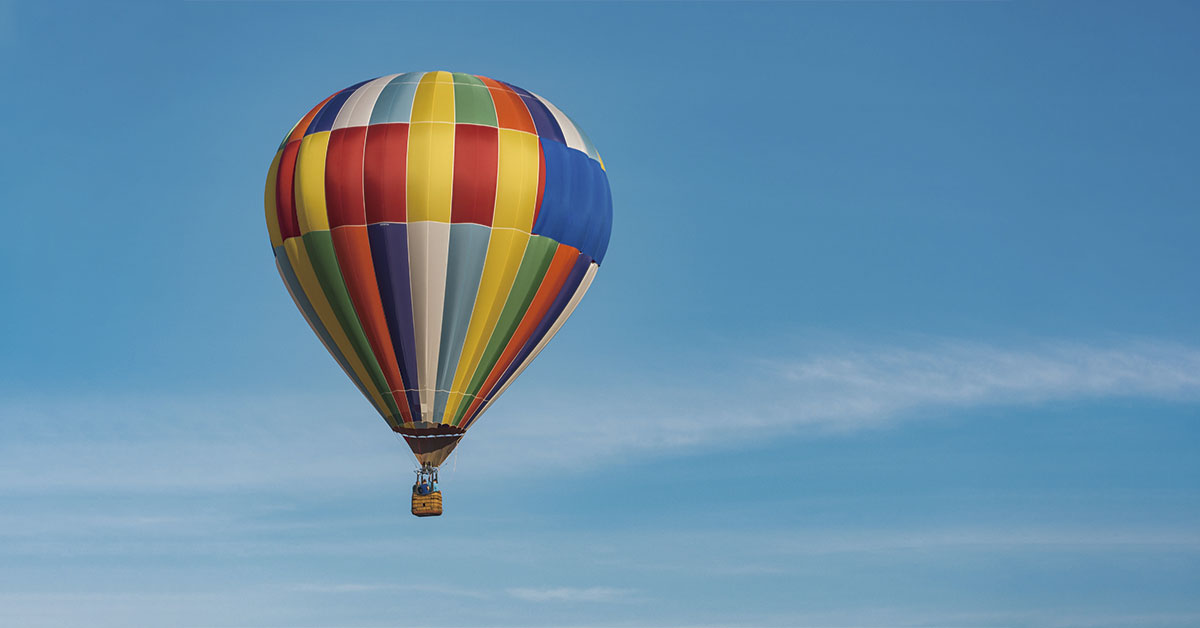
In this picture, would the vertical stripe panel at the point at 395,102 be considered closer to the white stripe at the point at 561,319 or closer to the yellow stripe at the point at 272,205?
the yellow stripe at the point at 272,205

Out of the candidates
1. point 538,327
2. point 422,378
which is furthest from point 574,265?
point 422,378

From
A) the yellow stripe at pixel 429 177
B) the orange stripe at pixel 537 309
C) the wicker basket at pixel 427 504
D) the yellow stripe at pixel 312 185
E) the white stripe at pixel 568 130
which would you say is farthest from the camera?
the white stripe at pixel 568 130

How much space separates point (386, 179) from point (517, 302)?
4500 mm

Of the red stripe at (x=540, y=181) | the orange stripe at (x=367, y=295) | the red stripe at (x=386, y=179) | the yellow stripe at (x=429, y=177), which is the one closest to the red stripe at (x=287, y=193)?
the orange stripe at (x=367, y=295)

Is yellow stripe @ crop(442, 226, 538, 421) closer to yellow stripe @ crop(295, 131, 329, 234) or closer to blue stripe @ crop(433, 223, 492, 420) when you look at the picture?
blue stripe @ crop(433, 223, 492, 420)

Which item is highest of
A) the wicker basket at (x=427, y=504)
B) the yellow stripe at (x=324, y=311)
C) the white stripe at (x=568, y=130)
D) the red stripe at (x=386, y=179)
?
the white stripe at (x=568, y=130)

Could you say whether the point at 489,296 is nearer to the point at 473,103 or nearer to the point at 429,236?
the point at 429,236

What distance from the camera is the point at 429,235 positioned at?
41.8 metres

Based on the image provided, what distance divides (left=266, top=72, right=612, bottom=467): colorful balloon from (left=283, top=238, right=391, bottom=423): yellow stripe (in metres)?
0.04

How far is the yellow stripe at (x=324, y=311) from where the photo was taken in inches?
1689

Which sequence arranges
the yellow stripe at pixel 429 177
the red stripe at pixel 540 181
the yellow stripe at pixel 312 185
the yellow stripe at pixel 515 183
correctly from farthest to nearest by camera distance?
1. the red stripe at pixel 540 181
2. the yellow stripe at pixel 312 185
3. the yellow stripe at pixel 515 183
4. the yellow stripe at pixel 429 177

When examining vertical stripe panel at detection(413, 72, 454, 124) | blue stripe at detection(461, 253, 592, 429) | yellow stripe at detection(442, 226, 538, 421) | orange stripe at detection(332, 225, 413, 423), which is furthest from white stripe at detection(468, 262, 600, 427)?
vertical stripe panel at detection(413, 72, 454, 124)

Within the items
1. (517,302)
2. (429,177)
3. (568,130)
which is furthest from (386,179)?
(568,130)

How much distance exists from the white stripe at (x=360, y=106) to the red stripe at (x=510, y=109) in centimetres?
280
